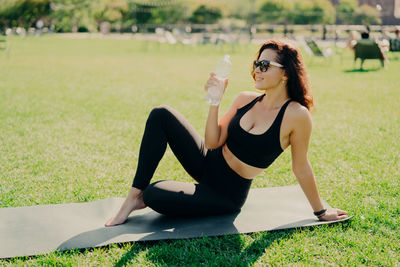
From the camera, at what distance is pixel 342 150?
495 centimetres

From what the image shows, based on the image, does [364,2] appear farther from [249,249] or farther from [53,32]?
[249,249]

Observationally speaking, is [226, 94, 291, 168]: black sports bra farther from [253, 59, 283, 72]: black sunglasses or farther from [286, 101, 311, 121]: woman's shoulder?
[253, 59, 283, 72]: black sunglasses

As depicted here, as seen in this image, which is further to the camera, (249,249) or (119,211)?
(119,211)

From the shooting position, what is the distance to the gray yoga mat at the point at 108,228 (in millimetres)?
2719

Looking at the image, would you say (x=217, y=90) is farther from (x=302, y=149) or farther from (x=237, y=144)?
(x=302, y=149)

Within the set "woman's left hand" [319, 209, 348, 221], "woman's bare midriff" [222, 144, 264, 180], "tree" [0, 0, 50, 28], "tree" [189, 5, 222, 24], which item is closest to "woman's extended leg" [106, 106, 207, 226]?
"woman's bare midriff" [222, 144, 264, 180]

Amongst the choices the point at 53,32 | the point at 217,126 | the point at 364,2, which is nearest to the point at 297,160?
Result: the point at 217,126

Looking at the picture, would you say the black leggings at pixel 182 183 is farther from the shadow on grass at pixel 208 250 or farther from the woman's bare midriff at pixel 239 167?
the shadow on grass at pixel 208 250

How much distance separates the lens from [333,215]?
3.02 meters

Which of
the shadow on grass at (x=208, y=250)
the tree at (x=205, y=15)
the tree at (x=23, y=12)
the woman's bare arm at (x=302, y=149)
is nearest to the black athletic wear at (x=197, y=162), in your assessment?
the woman's bare arm at (x=302, y=149)

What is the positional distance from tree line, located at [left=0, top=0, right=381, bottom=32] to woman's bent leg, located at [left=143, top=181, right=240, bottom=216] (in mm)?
31924

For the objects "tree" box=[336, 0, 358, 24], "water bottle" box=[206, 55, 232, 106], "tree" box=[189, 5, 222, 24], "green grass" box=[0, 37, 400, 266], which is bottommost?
"green grass" box=[0, 37, 400, 266]

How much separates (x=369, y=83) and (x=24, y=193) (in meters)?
8.81

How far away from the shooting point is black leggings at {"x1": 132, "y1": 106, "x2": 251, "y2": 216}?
2.85 metres
